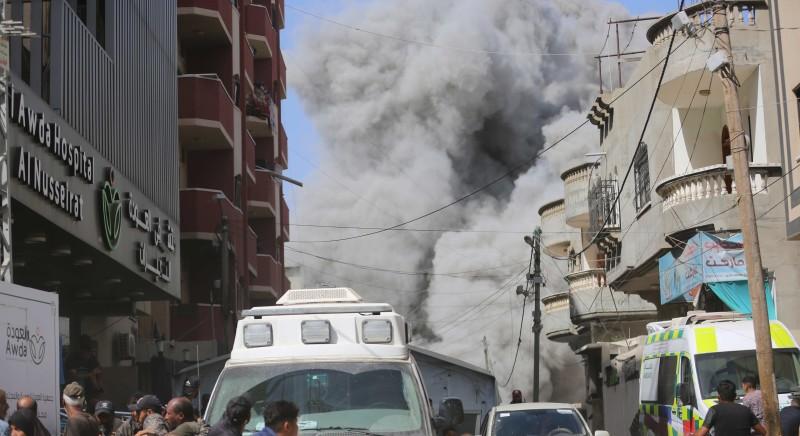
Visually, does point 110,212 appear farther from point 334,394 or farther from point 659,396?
point 334,394

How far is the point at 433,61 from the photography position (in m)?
73.0

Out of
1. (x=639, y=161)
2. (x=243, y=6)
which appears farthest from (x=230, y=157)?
(x=639, y=161)

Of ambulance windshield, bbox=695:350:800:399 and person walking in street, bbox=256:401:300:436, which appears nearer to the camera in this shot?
person walking in street, bbox=256:401:300:436

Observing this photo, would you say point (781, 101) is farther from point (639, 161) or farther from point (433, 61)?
point (433, 61)

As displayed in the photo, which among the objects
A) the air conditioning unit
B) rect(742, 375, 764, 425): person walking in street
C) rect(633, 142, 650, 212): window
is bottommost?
rect(742, 375, 764, 425): person walking in street

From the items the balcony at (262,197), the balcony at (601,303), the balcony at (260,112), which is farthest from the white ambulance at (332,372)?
the balcony at (601,303)

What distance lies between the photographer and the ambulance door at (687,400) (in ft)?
54.4

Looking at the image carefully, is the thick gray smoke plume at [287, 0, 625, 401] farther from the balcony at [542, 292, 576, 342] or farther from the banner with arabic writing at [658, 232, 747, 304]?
the banner with arabic writing at [658, 232, 747, 304]

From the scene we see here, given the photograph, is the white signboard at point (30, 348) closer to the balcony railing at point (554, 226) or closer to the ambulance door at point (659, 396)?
the ambulance door at point (659, 396)

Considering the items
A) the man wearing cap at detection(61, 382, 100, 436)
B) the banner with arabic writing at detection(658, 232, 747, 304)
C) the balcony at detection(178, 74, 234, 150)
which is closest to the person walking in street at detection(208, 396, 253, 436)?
the man wearing cap at detection(61, 382, 100, 436)

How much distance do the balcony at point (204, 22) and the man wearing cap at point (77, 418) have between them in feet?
69.4

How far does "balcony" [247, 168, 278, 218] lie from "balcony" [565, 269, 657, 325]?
1002cm

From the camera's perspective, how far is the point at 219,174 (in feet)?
Result: 109

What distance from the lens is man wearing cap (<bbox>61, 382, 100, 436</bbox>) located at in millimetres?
10008
